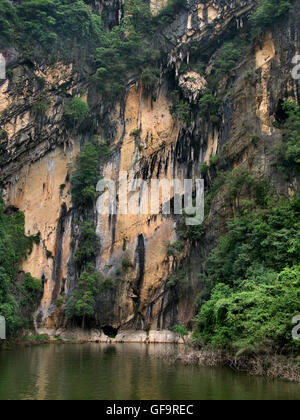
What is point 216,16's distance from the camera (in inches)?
1289

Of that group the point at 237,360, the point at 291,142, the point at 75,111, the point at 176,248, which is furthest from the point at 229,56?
the point at 237,360

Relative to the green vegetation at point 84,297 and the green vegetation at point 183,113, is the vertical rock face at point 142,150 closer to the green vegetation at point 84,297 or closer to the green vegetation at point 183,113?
the green vegetation at point 183,113

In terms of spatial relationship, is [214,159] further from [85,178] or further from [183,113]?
[85,178]

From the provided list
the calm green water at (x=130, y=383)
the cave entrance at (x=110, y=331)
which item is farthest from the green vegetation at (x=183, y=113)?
the calm green water at (x=130, y=383)

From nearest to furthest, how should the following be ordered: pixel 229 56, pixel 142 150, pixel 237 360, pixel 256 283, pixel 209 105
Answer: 1. pixel 237 360
2. pixel 256 283
3. pixel 209 105
4. pixel 229 56
5. pixel 142 150

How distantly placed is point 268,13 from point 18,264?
80.4ft

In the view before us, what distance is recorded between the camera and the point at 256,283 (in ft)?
51.0

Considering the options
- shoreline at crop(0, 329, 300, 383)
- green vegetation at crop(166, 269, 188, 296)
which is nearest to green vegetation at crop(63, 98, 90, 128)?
green vegetation at crop(166, 269, 188, 296)

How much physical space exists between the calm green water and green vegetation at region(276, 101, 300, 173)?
11977mm

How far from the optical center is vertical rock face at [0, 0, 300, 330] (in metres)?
26.2

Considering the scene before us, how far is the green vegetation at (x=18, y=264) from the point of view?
24.6 metres

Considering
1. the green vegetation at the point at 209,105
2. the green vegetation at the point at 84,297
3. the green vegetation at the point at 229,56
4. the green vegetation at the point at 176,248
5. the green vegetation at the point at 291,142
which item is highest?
the green vegetation at the point at 229,56

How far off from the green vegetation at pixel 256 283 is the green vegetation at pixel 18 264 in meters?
11.8

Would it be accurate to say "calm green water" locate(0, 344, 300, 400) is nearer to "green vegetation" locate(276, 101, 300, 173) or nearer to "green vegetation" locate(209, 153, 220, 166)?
"green vegetation" locate(276, 101, 300, 173)
